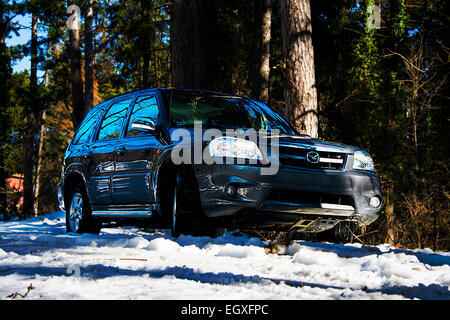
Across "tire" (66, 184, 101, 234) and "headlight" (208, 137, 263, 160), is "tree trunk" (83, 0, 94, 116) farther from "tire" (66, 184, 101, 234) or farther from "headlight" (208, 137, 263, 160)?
"headlight" (208, 137, 263, 160)

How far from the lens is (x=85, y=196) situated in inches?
321

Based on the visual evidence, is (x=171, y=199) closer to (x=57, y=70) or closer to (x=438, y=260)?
(x=438, y=260)

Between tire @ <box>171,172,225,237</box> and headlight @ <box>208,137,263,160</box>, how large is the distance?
46cm

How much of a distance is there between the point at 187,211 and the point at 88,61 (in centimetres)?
1741

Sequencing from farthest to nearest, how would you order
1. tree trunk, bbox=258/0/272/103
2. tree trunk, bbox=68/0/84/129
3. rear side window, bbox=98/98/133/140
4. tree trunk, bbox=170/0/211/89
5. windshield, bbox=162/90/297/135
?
1. tree trunk, bbox=68/0/84/129
2. tree trunk, bbox=258/0/272/103
3. tree trunk, bbox=170/0/211/89
4. rear side window, bbox=98/98/133/140
5. windshield, bbox=162/90/297/135

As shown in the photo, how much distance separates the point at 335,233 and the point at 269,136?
1644 millimetres

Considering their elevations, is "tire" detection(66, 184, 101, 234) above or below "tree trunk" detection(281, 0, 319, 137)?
below

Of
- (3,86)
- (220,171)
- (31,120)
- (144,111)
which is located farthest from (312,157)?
(3,86)

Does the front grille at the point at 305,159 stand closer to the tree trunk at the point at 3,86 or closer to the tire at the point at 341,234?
the tire at the point at 341,234

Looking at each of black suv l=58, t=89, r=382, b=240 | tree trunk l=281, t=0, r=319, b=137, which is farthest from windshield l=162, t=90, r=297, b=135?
tree trunk l=281, t=0, r=319, b=137

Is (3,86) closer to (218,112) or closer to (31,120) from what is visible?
(31,120)

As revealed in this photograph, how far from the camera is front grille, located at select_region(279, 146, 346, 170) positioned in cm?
570

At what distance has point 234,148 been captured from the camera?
5578 millimetres
